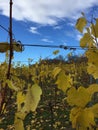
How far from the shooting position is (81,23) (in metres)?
1.44

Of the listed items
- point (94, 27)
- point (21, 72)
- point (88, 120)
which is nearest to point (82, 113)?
point (88, 120)

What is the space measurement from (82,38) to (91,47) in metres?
0.06

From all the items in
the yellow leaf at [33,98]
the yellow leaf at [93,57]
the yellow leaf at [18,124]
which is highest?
the yellow leaf at [93,57]

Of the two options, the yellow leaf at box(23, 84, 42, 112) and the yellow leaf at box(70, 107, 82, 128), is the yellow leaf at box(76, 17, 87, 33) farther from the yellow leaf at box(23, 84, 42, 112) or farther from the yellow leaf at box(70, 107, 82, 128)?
the yellow leaf at box(23, 84, 42, 112)

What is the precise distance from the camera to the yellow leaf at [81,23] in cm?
143

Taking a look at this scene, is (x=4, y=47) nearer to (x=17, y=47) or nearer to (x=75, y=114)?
(x=17, y=47)

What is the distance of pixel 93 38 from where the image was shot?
57.2 inches

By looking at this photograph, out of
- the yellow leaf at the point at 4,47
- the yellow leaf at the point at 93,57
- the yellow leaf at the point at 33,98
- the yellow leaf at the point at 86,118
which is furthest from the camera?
the yellow leaf at the point at 93,57

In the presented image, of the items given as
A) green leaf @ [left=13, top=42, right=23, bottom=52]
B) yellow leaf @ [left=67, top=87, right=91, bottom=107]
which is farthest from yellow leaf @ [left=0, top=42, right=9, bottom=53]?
yellow leaf @ [left=67, top=87, right=91, bottom=107]

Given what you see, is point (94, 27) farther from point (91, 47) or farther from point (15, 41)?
point (15, 41)

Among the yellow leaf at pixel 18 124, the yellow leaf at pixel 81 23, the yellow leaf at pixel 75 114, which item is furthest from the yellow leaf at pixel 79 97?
the yellow leaf at pixel 81 23

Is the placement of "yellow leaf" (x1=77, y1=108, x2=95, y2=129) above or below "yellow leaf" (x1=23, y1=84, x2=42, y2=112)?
below

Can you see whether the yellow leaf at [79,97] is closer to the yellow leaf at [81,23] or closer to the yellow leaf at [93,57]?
the yellow leaf at [93,57]

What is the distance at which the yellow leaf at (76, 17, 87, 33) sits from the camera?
4.69 feet
